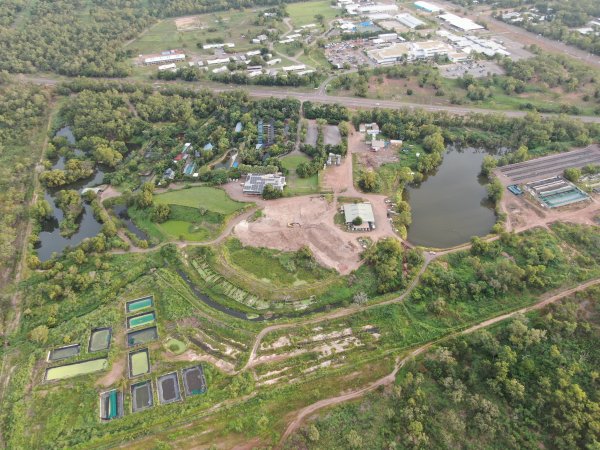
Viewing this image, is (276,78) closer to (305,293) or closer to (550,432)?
(305,293)

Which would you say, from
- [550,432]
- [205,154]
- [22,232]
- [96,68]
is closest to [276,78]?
[205,154]

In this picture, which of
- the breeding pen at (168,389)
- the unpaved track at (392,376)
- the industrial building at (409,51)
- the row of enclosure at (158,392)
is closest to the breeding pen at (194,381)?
the row of enclosure at (158,392)

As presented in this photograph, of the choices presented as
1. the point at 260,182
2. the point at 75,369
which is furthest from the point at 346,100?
the point at 75,369

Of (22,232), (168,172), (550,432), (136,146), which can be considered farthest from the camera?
(136,146)

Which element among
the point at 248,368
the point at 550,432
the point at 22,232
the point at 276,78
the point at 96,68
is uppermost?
the point at 96,68

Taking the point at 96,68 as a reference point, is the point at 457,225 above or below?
below

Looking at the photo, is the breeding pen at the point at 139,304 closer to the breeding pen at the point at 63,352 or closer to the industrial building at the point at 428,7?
the breeding pen at the point at 63,352
